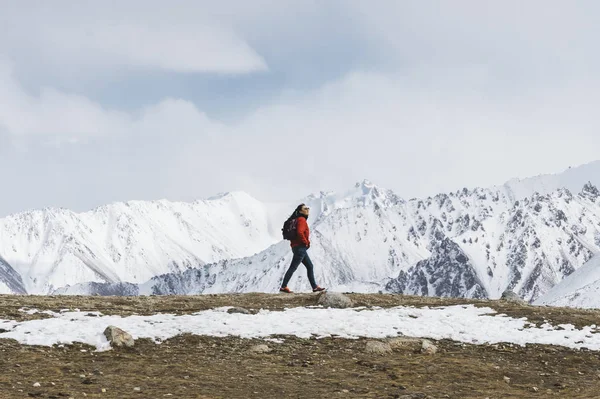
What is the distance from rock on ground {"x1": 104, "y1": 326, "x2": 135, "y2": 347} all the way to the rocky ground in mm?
207

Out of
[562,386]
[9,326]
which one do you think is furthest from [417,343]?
[9,326]

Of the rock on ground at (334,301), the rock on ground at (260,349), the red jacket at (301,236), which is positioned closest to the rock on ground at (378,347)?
the rock on ground at (260,349)

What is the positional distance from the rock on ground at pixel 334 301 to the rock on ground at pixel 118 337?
27.0 ft

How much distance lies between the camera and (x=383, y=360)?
17438 mm

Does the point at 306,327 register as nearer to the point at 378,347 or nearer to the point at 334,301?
the point at 378,347

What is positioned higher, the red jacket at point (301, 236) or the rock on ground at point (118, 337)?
the red jacket at point (301, 236)

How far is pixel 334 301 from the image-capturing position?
78.8 ft

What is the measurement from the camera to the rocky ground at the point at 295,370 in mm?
14118

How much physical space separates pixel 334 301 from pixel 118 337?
29.2 ft

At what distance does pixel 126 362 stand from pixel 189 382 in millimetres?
2440

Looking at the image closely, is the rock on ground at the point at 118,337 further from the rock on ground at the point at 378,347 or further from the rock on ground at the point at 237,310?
the rock on ground at the point at 378,347

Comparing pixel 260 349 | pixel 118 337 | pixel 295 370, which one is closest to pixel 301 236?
pixel 260 349

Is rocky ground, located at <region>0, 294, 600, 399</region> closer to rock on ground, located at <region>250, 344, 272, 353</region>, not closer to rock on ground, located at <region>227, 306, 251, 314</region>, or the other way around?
rock on ground, located at <region>250, 344, 272, 353</region>

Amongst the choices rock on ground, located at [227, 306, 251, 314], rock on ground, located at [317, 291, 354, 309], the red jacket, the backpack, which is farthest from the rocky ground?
the backpack
